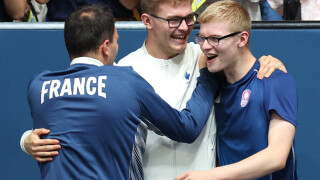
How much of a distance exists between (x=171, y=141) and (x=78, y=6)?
4.86 feet

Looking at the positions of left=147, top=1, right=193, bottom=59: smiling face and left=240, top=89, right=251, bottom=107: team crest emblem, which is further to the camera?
left=147, top=1, right=193, bottom=59: smiling face

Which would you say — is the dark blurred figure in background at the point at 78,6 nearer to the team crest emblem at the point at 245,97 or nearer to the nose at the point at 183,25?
the nose at the point at 183,25

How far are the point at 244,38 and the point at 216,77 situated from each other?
229 millimetres

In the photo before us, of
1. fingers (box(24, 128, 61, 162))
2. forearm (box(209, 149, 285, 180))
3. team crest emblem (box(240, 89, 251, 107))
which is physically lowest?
forearm (box(209, 149, 285, 180))

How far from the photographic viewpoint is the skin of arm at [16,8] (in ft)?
11.3

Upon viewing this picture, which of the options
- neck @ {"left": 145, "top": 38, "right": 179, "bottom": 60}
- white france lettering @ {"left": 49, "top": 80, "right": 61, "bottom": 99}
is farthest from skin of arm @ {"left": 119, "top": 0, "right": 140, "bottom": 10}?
white france lettering @ {"left": 49, "top": 80, "right": 61, "bottom": 99}

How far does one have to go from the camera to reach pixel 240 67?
2.28 metres

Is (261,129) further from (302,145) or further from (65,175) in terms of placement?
(302,145)

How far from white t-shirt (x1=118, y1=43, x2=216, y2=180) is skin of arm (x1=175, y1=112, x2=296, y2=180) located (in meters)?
0.28

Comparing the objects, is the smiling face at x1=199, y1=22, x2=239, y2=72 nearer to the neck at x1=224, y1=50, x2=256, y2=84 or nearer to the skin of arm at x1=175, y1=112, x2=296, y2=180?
the neck at x1=224, y1=50, x2=256, y2=84

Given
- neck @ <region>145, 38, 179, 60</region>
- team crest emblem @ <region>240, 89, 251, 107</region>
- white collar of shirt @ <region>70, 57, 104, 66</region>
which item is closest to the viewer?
white collar of shirt @ <region>70, 57, 104, 66</region>

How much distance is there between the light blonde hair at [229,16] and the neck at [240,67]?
116 mm

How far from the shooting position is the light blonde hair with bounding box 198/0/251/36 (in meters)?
2.25

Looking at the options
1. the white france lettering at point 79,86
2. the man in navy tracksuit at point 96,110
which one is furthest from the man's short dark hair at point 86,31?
the white france lettering at point 79,86
